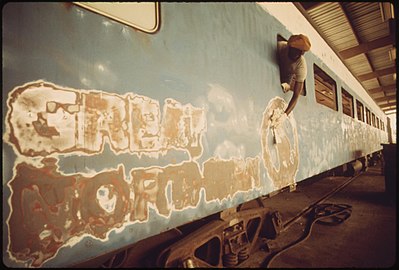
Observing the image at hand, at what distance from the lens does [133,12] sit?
161 cm

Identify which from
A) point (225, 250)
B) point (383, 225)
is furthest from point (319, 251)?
point (383, 225)

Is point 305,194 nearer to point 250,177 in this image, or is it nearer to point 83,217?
point 250,177

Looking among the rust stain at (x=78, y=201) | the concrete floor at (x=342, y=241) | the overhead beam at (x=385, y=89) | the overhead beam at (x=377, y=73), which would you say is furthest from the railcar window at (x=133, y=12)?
the overhead beam at (x=385, y=89)

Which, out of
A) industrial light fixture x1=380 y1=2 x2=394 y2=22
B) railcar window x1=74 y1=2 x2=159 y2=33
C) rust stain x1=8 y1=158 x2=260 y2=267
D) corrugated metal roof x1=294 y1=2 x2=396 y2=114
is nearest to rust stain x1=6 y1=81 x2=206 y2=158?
rust stain x1=8 y1=158 x2=260 y2=267

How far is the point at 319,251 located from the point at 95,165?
291cm

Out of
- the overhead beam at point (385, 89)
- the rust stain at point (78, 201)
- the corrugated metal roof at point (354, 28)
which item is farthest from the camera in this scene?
the overhead beam at point (385, 89)

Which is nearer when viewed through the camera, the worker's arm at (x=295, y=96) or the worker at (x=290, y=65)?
the worker at (x=290, y=65)

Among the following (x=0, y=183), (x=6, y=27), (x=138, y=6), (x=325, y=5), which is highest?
(x=325, y=5)

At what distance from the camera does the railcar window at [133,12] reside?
4.69 feet

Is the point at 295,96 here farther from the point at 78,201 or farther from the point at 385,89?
the point at 385,89

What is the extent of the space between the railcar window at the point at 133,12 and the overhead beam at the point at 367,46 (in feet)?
27.2

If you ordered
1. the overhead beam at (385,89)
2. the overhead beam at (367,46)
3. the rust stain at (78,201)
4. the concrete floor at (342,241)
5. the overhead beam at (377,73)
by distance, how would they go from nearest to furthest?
the rust stain at (78,201) < the concrete floor at (342,241) < the overhead beam at (367,46) < the overhead beam at (377,73) < the overhead beam at (385,89)

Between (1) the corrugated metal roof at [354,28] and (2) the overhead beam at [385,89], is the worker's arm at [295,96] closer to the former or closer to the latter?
(1) the corrugated metal roof at [354,28]

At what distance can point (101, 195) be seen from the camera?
133cm
